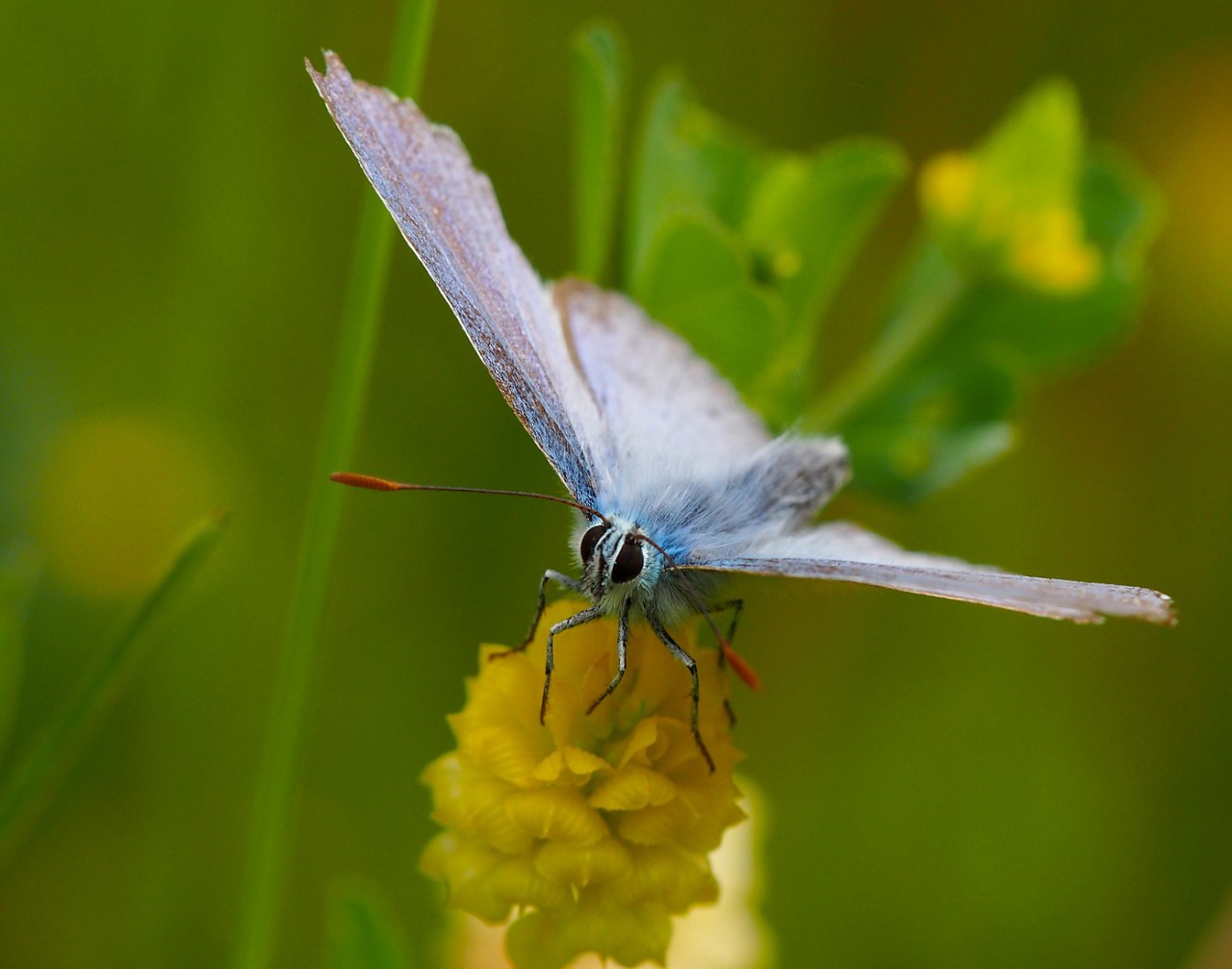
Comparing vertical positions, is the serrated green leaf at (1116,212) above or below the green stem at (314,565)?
above

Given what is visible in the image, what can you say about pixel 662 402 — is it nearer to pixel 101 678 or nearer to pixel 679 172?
pixel 679 172

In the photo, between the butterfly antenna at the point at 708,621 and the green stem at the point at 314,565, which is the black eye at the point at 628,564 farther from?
the green stem at the point at 314,565

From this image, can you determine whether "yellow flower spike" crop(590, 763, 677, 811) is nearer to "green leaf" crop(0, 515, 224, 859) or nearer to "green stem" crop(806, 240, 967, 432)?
"green leaf" crop(0, 515, 224, 859)

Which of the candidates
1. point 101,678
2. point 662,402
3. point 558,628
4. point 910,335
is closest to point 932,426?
point 910,335

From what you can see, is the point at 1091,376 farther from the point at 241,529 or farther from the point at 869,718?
the point at 241,529

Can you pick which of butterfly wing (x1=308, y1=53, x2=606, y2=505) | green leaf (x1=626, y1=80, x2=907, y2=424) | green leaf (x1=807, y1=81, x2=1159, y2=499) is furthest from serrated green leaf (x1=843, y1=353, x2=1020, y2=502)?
butterfly wing (x1=308, y1=53, x2=606, y2=505)

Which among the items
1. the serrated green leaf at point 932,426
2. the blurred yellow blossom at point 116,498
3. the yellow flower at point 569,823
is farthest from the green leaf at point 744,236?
the blurred yellow blossom at point 116,498
